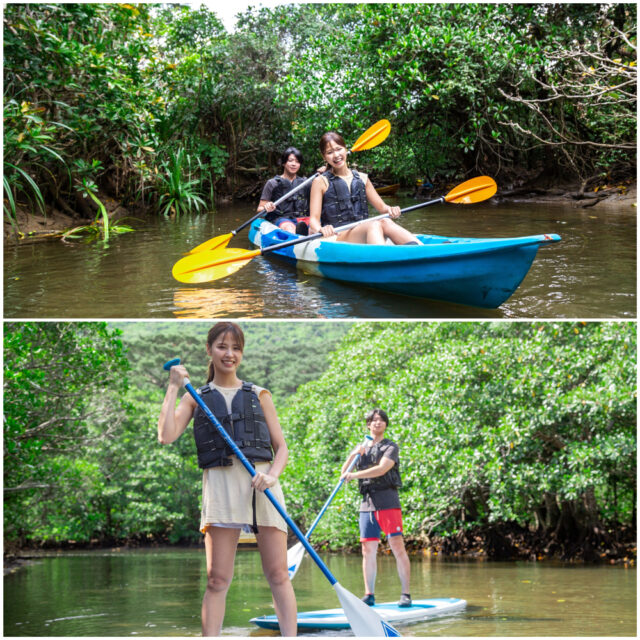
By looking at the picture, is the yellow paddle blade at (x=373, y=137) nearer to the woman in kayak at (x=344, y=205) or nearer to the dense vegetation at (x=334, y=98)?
the woman in kayak at (x=344, y=205)

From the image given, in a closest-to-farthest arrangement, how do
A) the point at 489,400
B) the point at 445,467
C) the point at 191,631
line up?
the point at 191,631 → the point at 489,400 → the point at 445,467

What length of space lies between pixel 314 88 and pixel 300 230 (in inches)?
225

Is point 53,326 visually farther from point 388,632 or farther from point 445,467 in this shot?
point 388,632

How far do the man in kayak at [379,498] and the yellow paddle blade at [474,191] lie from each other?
7.70 ft

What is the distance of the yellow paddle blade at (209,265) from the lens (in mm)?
4402

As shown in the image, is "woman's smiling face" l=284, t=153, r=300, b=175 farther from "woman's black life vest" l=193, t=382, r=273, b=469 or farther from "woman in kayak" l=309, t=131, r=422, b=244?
"woman's black life vest" l=193, t=382, r=273, b=469

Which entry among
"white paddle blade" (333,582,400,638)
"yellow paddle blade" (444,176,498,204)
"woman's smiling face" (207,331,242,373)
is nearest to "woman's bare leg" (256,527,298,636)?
"white paddle blade" (333,582,400,638)

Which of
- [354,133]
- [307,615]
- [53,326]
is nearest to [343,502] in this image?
[53,326]

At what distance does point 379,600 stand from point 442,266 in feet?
6.15

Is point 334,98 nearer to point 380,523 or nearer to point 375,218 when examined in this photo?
point 375,218

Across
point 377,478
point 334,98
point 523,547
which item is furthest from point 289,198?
point 334,98

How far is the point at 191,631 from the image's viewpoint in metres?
2.91

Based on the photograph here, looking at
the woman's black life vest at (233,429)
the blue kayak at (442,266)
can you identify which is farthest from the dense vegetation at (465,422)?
the woman's black life vest at (233,429)

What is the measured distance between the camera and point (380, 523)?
3424 mm
